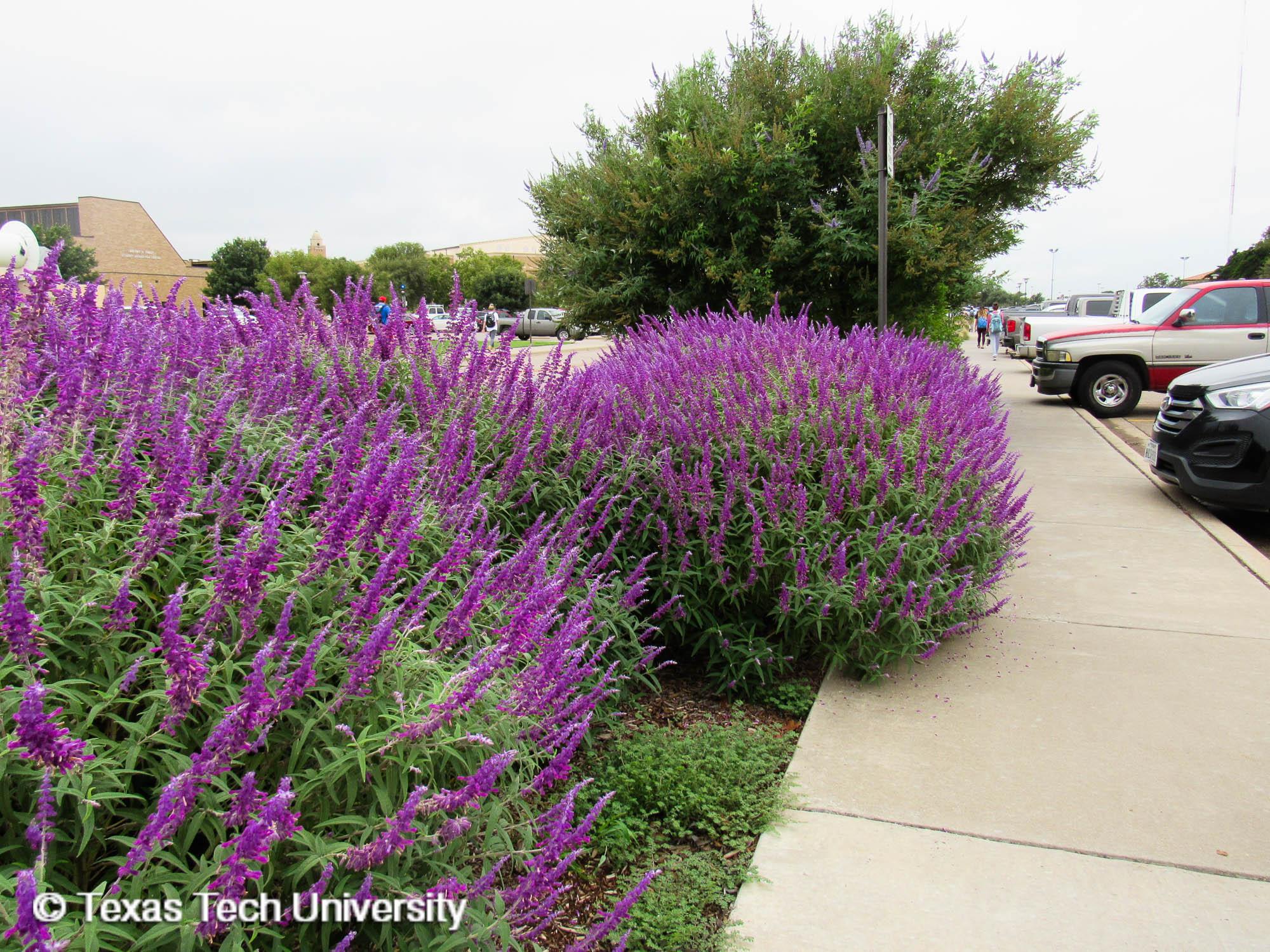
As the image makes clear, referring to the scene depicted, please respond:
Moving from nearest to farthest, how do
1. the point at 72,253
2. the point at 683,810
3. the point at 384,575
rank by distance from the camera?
the point at 384,575 < the point at 683,810 < the point at 72,253

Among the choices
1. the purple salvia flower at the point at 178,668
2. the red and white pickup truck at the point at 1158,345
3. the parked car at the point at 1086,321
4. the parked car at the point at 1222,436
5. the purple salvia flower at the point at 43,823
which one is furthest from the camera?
the parked car at the point at 1086,321

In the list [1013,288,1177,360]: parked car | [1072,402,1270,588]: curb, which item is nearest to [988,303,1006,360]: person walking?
[1013,288,1177,360]: parked car

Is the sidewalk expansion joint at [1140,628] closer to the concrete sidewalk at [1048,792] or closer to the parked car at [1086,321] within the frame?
the concrete sidewalk at [1048,792]

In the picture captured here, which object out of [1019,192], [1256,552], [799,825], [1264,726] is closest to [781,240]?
[1019,192]

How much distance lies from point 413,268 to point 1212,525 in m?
90.7

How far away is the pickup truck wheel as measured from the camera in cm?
1492

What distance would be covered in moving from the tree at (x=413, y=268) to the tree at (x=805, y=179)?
78656 mm

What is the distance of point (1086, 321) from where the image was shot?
60.5 ft

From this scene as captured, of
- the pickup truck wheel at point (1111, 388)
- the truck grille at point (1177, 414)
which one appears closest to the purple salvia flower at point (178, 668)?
the truck grille at point (1177, 414)

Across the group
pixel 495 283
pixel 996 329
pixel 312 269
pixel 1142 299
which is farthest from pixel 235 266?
pixel 1142 299

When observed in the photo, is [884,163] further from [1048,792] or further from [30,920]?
[30,920]

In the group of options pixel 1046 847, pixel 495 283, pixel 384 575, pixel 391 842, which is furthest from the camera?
pixel 495 283

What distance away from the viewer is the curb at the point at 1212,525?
5.96 meters

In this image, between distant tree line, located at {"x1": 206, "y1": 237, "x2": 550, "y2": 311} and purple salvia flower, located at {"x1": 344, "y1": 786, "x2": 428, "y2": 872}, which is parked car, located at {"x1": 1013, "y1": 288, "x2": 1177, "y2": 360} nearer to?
purple salvia flower, located at {"x1": 344, "y1": 786, "x2": 428, "y2": 872}
